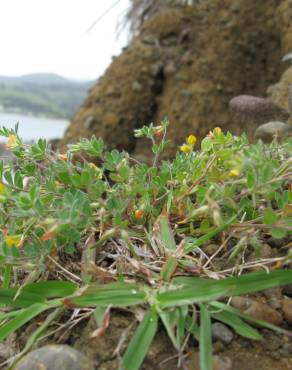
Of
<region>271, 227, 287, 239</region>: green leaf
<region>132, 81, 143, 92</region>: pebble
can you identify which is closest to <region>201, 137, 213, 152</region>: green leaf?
<region>271, 227, 287, 239</region>: green leaf

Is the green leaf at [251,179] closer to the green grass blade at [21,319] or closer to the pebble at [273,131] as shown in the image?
the green grass blade at [21,319]

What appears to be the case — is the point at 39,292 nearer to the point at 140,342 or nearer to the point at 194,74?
the point at 140,342

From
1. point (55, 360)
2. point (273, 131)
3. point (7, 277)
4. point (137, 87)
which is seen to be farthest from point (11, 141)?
point (137, 87)

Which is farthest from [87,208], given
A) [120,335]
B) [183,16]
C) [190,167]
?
[183,16]

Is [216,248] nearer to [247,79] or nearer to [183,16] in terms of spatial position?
[247,79]

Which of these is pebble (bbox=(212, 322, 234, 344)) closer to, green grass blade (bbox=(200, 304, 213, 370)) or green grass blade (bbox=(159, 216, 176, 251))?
green grass blade (bbox=(200, 304, 213, 370))

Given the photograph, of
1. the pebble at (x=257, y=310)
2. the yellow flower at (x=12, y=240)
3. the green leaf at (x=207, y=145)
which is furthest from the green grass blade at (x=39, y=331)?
the green leaf at (x=207, y=145)
